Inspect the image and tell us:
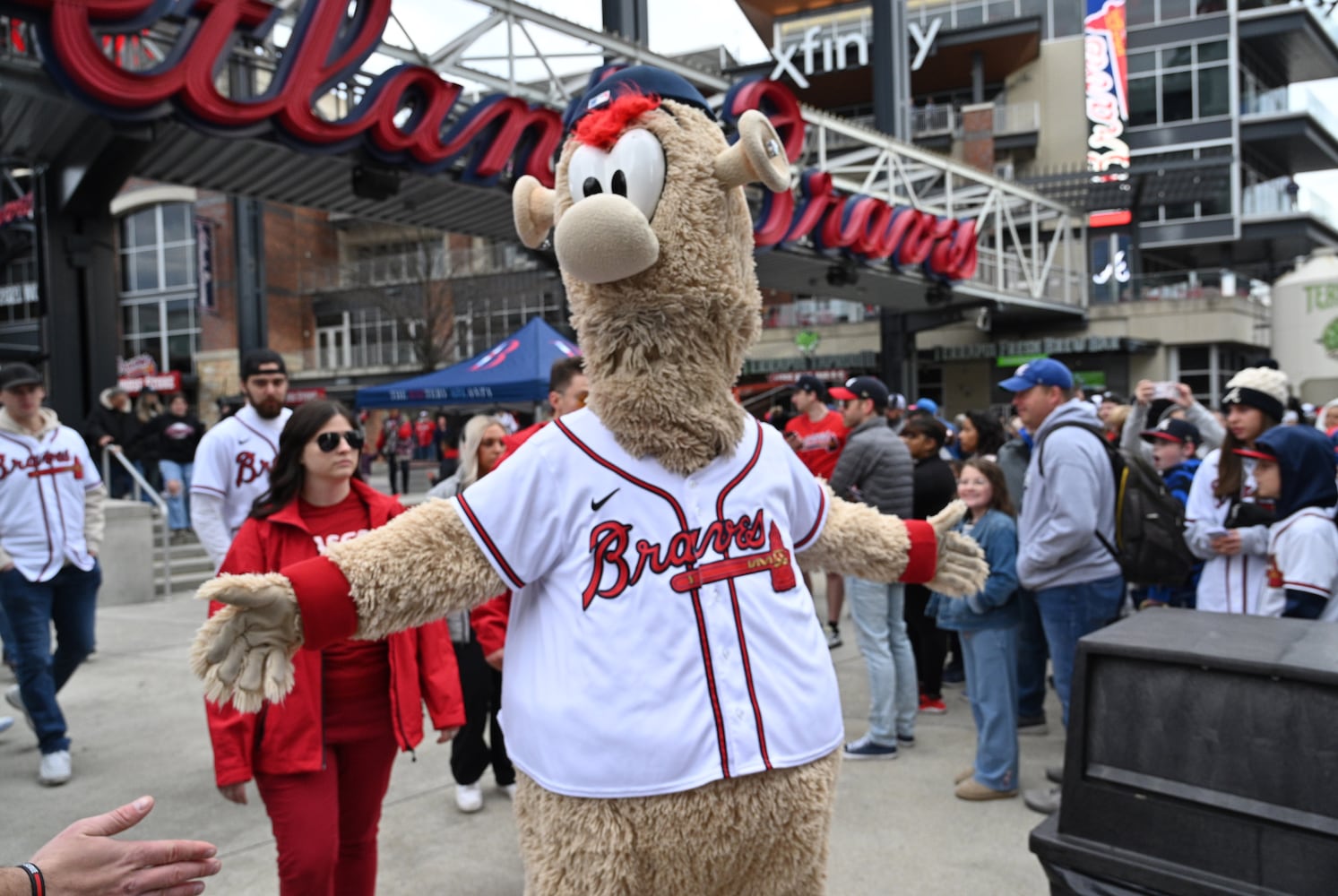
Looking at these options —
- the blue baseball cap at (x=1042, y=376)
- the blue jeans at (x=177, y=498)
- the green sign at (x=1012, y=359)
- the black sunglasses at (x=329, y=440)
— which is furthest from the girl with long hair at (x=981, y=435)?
the green sign at (x=1012, y=359)

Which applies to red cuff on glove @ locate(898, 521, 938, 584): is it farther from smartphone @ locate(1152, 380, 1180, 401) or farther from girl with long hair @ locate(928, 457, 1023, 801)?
smartphone @ locate(1152, 380, 1180, 401)

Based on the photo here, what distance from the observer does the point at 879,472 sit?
5062 mm

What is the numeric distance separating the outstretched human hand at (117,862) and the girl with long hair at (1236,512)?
3.74 m

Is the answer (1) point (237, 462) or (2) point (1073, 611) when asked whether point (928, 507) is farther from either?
(1) point (237, 462)

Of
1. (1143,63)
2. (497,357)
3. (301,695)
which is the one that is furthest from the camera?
(1143,63)

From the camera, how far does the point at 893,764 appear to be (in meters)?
4.51

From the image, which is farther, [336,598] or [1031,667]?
[1031,667]

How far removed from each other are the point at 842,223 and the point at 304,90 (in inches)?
422

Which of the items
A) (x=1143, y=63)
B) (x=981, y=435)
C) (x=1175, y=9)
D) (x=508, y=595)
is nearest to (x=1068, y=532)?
(x=508, y=595)

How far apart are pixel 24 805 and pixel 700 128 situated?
417 cm

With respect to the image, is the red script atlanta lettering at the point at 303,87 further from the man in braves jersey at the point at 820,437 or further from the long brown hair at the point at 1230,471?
the long brown hair at the point at 1230,471

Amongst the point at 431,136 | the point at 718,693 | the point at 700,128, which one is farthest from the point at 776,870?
the point at 431,136

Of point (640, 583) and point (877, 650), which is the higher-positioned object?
point (640, 583)

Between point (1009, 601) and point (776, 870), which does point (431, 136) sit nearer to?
point (1009, 601)
